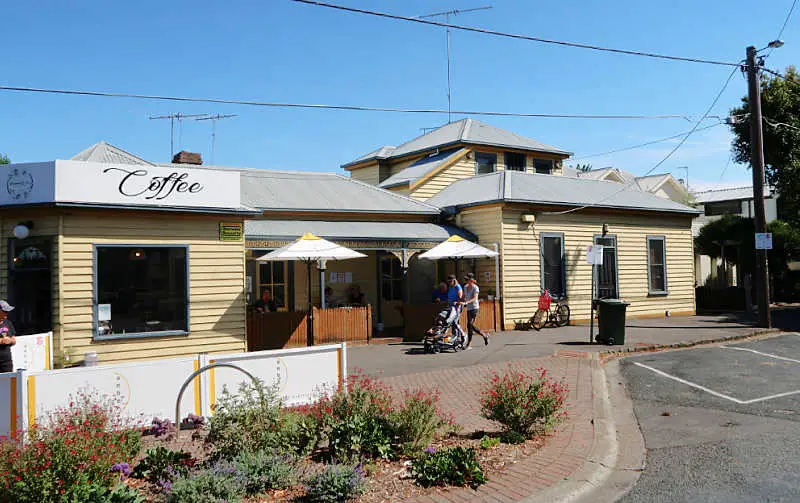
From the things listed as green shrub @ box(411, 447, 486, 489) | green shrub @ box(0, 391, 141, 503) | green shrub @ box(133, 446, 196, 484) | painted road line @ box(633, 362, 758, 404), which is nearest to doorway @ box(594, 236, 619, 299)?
painted road line @ box(633, 362, 758, 404)

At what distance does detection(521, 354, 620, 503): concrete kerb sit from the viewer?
5723 millimetres

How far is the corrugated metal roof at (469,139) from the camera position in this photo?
2695 centimetres

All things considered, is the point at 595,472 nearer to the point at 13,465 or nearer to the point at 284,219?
the point at 13,465

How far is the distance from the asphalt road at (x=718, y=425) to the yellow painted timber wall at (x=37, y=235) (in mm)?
10061

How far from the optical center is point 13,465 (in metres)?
4.86

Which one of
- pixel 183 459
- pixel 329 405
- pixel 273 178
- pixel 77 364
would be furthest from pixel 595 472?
pixel 273 178

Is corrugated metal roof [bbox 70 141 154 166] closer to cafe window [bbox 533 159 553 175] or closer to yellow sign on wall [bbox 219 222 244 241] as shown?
Answer: yellow sign on wall [bbox 219 222 244 241]

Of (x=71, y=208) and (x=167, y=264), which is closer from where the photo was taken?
(x=71, y=208)

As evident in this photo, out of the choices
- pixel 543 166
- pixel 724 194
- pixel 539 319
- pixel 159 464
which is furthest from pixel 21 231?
pixel 724 194

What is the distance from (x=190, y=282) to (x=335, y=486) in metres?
8.98

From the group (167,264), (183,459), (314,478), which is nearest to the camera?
(314,478)

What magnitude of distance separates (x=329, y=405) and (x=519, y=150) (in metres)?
22.3

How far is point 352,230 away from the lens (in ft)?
61.1

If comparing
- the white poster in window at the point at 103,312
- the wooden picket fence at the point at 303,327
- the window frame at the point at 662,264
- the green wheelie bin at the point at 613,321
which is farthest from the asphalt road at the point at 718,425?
the white poster in window at the point at 103,312
